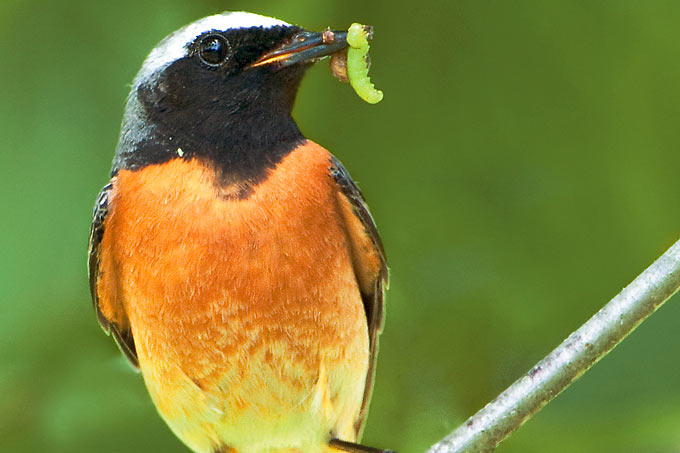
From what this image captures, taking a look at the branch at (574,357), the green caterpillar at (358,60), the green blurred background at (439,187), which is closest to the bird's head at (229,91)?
the green caterpillar at (358,60)

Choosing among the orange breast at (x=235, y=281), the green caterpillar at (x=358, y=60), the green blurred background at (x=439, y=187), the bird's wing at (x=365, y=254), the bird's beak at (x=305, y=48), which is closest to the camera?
the green caterpillar at (x=358, y=60)

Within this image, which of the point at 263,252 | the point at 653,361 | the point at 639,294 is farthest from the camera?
the point at 653,361

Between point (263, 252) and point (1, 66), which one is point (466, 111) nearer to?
point (263, 252)

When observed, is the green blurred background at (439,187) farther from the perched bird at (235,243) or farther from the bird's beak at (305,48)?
the bird's beak at (305,48)

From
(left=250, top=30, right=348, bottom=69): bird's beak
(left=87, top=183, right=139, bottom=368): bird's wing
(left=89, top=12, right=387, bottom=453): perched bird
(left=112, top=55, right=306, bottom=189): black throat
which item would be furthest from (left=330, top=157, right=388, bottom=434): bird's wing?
(left=87, top=183, right=139, bottom=368): bird's wing

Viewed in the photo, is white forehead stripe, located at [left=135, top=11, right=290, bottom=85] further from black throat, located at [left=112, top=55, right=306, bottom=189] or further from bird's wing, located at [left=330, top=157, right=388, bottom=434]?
bird's wing, located at [left=330, top=157, right=388, bottom=434]

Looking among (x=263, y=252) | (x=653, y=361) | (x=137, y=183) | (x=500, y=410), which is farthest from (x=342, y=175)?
(x=653, y=361)

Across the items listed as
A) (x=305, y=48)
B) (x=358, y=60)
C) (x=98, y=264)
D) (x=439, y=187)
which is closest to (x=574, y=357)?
(x=358, y=60)

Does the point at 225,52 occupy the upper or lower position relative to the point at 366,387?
upper
